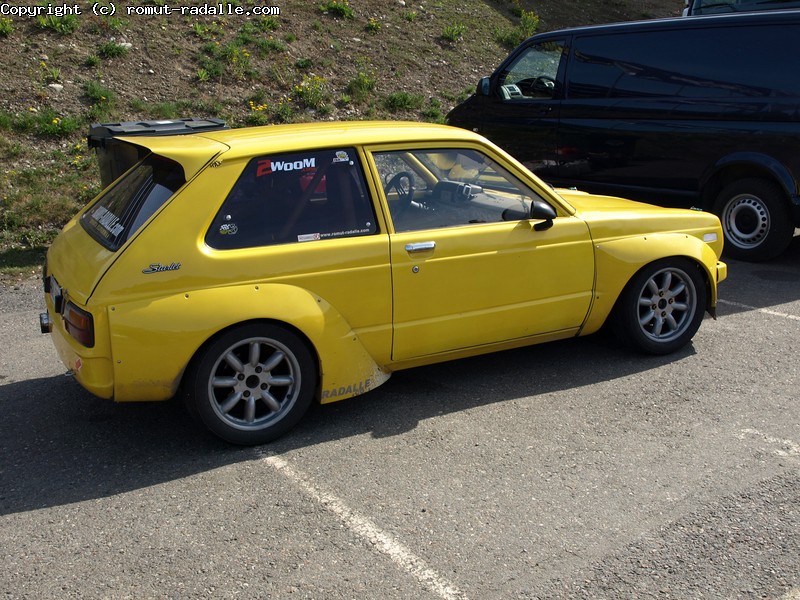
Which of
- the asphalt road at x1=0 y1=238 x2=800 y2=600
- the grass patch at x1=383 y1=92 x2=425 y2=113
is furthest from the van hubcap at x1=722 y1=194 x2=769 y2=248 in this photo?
the grass patch at x1=383 y1=92 x2=425 y2=113

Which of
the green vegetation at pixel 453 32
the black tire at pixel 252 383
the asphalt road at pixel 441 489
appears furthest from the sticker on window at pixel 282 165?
the green vegetation at pixel 453 32

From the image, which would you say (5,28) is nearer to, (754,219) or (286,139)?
(286,139)

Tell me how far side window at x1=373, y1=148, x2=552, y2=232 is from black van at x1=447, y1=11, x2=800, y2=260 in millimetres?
3637

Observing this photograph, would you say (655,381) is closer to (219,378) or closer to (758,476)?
(758,476)

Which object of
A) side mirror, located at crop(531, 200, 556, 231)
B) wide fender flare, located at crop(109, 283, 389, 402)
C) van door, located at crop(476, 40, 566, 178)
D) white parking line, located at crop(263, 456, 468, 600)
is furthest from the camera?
van door, located at crop(476, 40, 566, 178)

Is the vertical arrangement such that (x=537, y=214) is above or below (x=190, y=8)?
below

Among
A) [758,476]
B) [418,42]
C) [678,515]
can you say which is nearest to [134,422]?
[678,515]

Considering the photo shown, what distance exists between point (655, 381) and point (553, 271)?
0.94 metres

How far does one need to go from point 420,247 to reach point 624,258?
1.41m

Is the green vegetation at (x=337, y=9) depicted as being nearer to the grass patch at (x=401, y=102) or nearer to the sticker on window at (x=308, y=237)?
the grass patch at (x=401, y=102)

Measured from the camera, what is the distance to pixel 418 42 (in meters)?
15.1

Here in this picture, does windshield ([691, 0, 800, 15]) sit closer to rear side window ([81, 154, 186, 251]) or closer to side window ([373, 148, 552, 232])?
side window ([373, 148, 552, 232])

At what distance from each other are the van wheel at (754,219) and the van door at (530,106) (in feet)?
6.17

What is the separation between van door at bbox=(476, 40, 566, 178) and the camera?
30.1 feet
